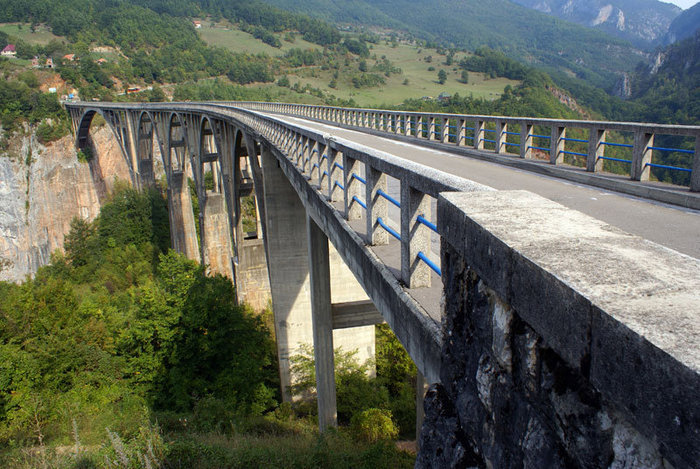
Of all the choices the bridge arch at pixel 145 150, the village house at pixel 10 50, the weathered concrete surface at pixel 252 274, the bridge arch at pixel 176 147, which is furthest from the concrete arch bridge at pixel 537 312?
the village house at pixel 10 50

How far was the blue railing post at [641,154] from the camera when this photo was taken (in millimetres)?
8672

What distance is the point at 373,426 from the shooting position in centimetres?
1588

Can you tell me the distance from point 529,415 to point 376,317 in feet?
34.2

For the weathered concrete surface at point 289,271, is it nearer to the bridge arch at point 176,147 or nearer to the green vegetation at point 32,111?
the bridge arch at point 176,147

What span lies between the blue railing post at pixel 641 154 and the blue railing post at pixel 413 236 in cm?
Answer: 611

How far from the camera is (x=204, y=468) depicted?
29.7 feet

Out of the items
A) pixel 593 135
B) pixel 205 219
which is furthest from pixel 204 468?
pixel 205 219

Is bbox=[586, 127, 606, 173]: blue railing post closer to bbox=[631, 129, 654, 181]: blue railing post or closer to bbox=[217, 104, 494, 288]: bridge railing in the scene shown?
bbox=[631, 129, 654, 181]: blue railing post

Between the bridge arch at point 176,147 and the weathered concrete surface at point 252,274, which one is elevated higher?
the bridge arch at point 176,147

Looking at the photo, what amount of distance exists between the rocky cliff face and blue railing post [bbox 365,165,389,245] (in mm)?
59613

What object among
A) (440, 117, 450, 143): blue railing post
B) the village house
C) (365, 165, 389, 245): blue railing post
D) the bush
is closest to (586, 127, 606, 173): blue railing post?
(365, 165, 389, 245): blue railing post

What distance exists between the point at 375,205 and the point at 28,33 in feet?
463

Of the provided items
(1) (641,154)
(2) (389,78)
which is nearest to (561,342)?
(1) (641,154)

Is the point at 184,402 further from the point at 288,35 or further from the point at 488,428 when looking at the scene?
the point at 288,35
